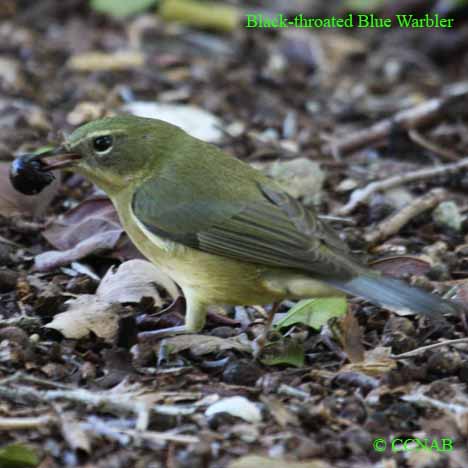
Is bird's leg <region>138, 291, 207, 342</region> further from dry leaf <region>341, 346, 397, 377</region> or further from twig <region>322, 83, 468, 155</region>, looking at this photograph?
twig <region>322, 83, 468, 155</region>

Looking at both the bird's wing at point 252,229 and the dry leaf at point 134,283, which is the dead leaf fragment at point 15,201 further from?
the bird's wing at point 252,229

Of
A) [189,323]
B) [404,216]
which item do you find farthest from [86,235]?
[404,216]

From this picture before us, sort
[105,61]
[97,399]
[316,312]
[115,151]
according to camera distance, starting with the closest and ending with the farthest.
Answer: [97,399] < [316,312] < [115,151] < [105,61]

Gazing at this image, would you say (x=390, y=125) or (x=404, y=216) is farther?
(x=390, y=125)

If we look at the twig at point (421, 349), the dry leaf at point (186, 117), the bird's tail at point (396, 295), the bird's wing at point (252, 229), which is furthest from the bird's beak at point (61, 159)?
the dry leaf at point (186, 117)

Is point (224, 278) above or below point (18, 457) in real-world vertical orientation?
above

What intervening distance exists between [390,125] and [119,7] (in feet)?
11.8

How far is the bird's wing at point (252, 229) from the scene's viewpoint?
4.80m

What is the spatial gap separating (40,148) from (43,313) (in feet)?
7.07

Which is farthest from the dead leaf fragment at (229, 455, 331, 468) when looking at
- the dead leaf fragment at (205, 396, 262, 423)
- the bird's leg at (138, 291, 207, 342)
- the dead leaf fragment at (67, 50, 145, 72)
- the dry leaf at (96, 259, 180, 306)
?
the dead leaf fragment at (67, 50, 145, 72)

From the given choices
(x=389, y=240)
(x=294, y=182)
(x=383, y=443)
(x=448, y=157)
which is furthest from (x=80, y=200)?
(x=383, y=443)

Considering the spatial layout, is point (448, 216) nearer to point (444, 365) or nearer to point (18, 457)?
point (444, 365)

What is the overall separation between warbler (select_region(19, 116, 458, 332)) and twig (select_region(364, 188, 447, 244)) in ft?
3.99

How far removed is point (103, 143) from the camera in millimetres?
5336
